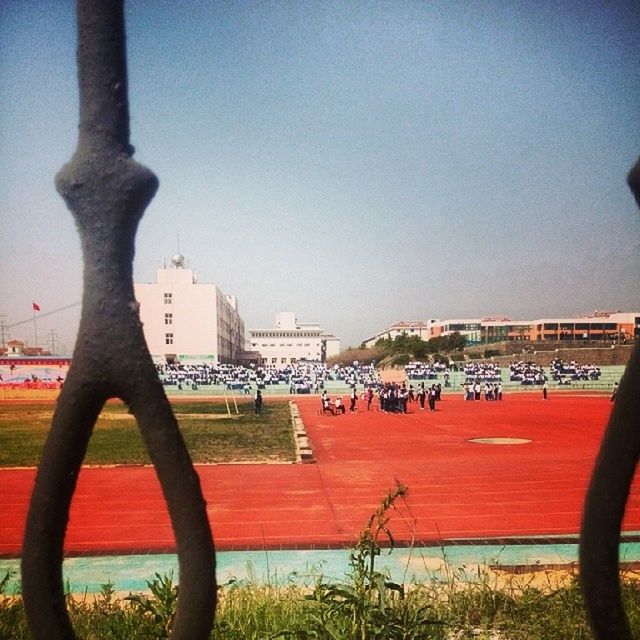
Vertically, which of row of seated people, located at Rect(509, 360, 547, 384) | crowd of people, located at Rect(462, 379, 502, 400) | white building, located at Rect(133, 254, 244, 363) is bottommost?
crowd of people, located at Rect(462, 379, 502, 400)

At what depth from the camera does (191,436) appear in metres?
18.6

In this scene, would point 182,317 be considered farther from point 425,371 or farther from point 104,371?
point 104,371

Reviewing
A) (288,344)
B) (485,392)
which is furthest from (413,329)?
(485,392)

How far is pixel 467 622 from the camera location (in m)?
4.15

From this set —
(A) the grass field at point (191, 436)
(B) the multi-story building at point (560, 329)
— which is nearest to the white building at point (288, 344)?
(B) the multi-story building at point (560, 329)

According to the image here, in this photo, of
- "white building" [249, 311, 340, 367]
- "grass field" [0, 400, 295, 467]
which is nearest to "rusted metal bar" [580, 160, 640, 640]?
"grass field" [0, 400, 295, 467]

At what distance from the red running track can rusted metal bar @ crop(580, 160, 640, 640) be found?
3.19m

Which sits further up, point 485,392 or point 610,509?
point 610,509

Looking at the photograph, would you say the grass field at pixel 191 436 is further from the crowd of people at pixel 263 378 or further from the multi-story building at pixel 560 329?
the multi-story building at pixel 560 329

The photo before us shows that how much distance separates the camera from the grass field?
14.4m

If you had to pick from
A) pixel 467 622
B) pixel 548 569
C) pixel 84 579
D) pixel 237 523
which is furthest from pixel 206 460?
pixel 467 622

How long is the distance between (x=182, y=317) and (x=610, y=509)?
204ft

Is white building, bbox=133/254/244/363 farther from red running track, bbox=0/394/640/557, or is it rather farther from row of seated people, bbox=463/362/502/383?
red running track, bbox=0/394/640/557

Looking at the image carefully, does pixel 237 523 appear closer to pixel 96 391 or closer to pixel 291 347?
pixel 96 391
